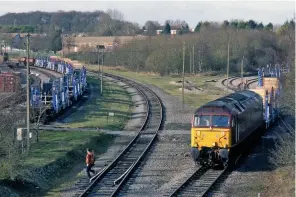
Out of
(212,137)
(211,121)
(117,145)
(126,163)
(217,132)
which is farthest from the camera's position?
(117,145)

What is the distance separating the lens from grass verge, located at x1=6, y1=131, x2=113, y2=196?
19391 mm

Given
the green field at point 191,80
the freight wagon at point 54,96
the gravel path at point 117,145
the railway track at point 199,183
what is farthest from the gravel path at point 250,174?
the green field at point 191,80

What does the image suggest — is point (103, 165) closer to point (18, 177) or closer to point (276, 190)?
point (18, 177)

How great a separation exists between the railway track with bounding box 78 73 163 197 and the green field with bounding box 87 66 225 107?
391 inches

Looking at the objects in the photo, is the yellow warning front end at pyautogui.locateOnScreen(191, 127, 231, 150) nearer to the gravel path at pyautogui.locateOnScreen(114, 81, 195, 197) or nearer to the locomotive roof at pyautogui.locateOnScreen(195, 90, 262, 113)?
the locomotive roof at pyautogui.locateOnScreen(195, 90, 262, 113)

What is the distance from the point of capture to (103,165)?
22.9m

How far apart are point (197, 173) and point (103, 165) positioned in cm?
406

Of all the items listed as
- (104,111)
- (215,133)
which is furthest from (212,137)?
(104,111)

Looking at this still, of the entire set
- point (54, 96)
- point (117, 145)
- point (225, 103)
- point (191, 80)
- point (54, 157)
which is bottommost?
point (117, 145)

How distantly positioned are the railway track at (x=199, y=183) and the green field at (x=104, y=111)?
452 inches

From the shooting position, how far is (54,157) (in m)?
22.9

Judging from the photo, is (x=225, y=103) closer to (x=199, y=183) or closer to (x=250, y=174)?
(x=250, y=174)

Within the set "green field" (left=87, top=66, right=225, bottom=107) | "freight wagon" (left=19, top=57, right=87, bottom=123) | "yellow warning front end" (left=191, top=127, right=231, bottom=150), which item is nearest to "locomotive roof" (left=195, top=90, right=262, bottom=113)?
"yellow warning front end" (left=191, top=127, right=231, bottom=150)

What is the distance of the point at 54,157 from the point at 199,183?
6.51 meters
